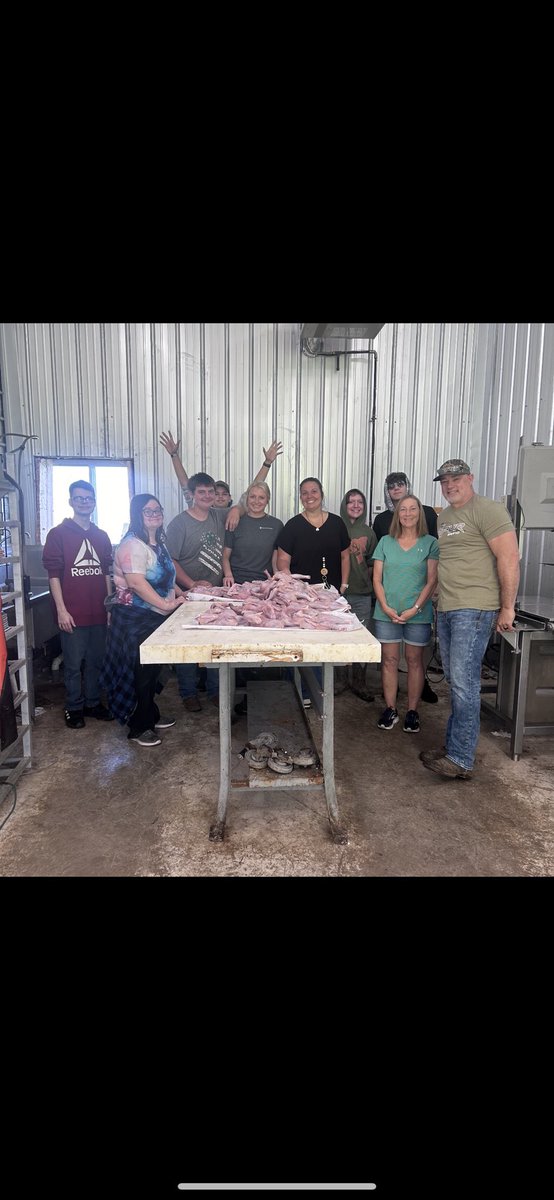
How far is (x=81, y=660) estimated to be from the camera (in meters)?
4.74

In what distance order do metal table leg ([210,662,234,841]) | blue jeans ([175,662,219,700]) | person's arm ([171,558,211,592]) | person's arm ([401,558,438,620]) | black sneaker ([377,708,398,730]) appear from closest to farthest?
metal table leg ([210,662,234,841]) → person's arm ([401,558,438,620]) → black sneaker ([377,708,398,730]) → person's arm ([171,558,211,592]) → blue jeans ([175,662,219,700])

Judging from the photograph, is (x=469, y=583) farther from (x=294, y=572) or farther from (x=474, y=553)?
(x=294, y=572)

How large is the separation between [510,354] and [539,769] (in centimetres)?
480

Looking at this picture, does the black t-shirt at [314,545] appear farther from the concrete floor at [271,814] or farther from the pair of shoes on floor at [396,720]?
the concrete floor at [271,814]

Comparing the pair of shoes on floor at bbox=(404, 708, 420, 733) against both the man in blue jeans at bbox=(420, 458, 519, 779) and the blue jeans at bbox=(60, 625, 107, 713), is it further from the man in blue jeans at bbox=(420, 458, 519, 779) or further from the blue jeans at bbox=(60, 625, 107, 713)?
the blue jeans at bbox=(60, 625, 107, 713)

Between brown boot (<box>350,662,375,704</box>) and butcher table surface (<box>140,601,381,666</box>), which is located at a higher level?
butcher table surface (<box>140,601,381,666</box>)

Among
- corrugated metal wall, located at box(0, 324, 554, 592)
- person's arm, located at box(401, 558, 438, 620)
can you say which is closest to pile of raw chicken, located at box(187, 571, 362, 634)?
person's arm, located at box(401, 558, 438, 620)

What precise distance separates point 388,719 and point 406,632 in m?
0.79

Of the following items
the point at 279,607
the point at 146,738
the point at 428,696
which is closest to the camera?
the point at 279,607

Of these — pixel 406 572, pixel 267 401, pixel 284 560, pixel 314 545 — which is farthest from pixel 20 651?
pixel 267 401

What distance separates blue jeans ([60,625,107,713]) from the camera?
467 cm

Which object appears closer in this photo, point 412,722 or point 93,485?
point 412,722

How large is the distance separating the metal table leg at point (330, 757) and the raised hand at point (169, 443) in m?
3.81

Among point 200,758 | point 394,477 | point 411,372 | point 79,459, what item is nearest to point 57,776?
point 200,758
